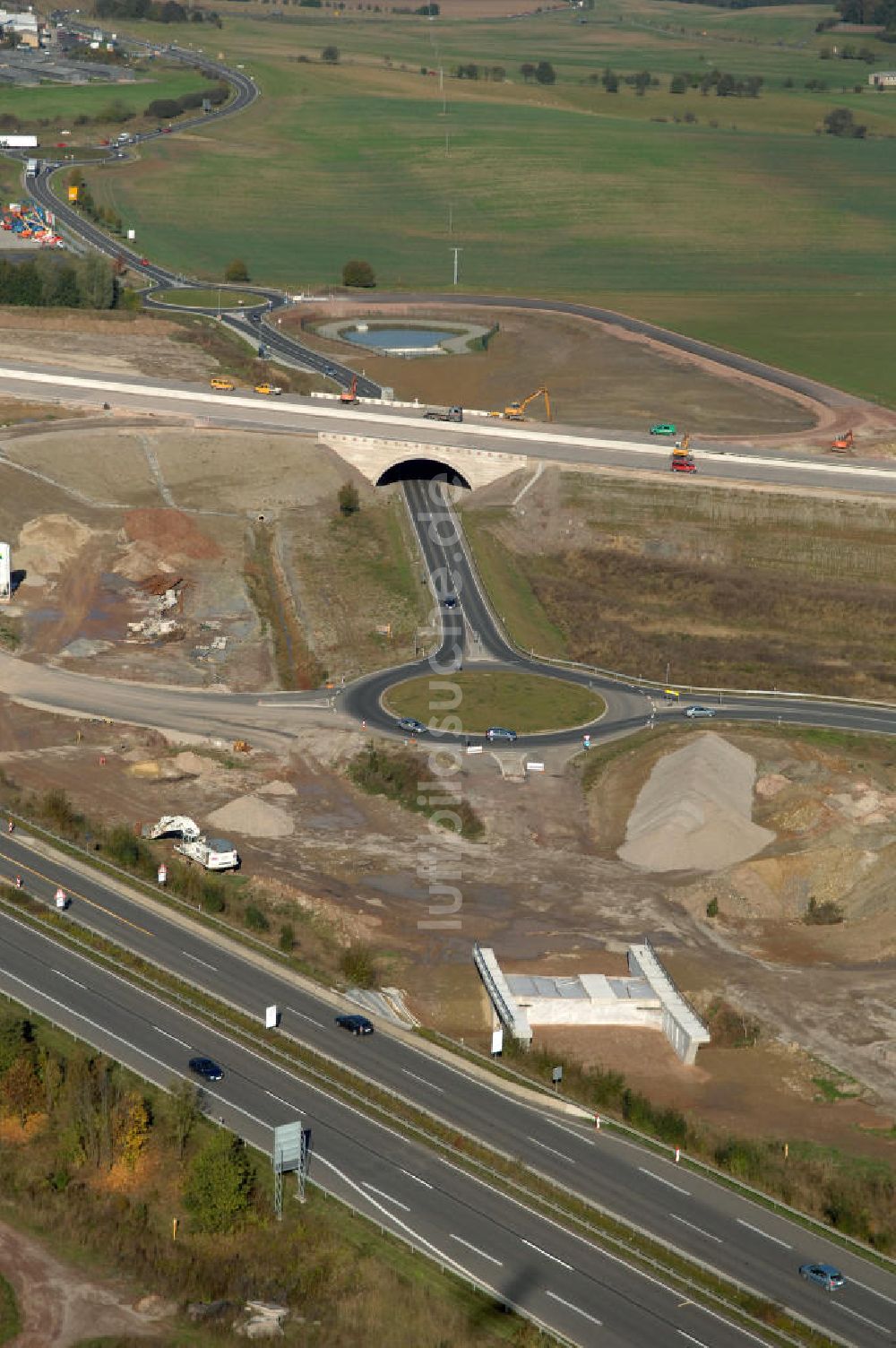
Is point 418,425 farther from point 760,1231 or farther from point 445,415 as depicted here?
point 760,1231

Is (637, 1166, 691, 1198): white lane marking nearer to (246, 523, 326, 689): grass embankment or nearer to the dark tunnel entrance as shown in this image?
(246, 523, 326, 689): grass embankment

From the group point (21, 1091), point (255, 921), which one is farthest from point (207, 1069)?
point (255, 921)

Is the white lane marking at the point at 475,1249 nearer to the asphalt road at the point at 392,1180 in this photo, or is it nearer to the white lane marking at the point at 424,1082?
the asphalt road at the point at 392,1180

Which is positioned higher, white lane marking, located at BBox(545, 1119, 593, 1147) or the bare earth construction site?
white lane marking, located at BBox(545, 1119, 593, 1147)

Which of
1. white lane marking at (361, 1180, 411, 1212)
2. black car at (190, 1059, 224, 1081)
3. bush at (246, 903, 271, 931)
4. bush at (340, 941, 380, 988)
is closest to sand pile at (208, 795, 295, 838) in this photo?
bush at (246, 903, 271, 931)

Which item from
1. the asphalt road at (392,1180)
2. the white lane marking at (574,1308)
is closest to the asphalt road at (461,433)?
the asphalt road at (392,1180)

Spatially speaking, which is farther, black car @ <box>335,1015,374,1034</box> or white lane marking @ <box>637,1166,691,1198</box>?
black car @ <box>335,1015,374,1034</box>

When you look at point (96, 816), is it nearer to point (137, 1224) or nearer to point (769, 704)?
point (137, 1224)
